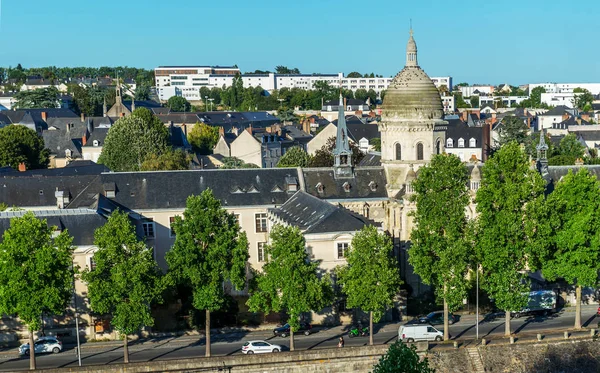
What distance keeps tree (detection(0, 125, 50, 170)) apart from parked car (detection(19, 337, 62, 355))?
61.2 metres

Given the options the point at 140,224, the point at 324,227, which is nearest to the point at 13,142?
the point at 140,224

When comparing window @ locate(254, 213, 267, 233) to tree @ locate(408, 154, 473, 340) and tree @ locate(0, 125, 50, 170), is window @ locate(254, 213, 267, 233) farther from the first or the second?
tree @ locate(0, 125, 50, 170)

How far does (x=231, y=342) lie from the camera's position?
6212 centimetres

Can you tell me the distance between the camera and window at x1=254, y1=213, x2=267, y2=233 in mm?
78250

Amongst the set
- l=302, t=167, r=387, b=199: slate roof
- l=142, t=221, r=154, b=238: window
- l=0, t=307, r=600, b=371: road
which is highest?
l=302, t=167, r=387, b=199: slate roof

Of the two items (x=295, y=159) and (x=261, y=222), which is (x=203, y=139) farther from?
(x=261, y=222)

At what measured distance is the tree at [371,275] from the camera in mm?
58562

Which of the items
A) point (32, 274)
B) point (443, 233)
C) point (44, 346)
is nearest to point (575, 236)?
point (443, 233)

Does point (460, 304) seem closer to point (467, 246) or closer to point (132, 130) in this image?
point (467, 246)

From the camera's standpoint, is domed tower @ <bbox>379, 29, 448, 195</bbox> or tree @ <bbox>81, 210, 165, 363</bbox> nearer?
tree @ <bbox>81, 210, 165, 363</bbox>

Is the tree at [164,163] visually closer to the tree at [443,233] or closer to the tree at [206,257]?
the tree at [206,257]

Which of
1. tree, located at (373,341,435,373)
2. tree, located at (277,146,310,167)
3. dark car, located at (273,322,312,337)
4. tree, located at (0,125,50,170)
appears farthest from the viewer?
tree, located at (277,146,310,167)

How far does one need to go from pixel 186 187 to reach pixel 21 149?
50.7 metres

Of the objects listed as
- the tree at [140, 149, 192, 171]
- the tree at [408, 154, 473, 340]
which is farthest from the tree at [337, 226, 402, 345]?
the tree at [140, 149, 192, 171]
